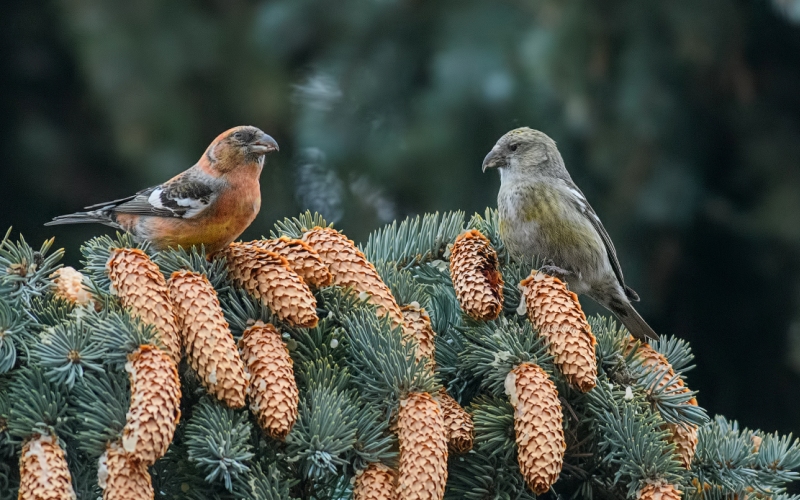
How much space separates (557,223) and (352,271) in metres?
1.34

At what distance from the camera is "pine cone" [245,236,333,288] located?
1824 mm

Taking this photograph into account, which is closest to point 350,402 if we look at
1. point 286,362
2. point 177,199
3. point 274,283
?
point 286,362

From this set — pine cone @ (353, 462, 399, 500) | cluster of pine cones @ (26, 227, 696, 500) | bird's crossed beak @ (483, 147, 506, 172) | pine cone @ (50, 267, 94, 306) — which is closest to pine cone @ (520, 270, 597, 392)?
cluster of pine cones @ (26, 227, 696, 500)

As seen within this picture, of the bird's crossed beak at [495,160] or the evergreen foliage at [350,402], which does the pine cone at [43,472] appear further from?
the bird's crossed beak at [495,160]

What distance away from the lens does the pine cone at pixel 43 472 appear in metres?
1.40

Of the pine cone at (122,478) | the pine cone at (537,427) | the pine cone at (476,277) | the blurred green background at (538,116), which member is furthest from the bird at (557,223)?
the pine cone at (122,478)

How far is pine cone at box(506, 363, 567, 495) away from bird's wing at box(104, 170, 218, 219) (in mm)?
1340

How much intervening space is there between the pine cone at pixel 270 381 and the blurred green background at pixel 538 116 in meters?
3.34

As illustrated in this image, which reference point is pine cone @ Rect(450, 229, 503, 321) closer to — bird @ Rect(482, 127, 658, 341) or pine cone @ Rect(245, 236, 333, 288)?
pine cone @ Rect(245, 236, 333, 288)

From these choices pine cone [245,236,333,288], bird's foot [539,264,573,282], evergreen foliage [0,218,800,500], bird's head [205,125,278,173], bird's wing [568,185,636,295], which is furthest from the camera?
bird's wing [568,185,636,295]

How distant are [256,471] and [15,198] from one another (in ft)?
19.9

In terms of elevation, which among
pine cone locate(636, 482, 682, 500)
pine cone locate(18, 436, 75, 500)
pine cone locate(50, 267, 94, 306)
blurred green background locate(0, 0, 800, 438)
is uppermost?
blurred green background locate(0, 0, 800, 438)

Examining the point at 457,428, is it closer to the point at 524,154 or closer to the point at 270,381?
the point at 270,381

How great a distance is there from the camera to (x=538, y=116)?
5.20m
